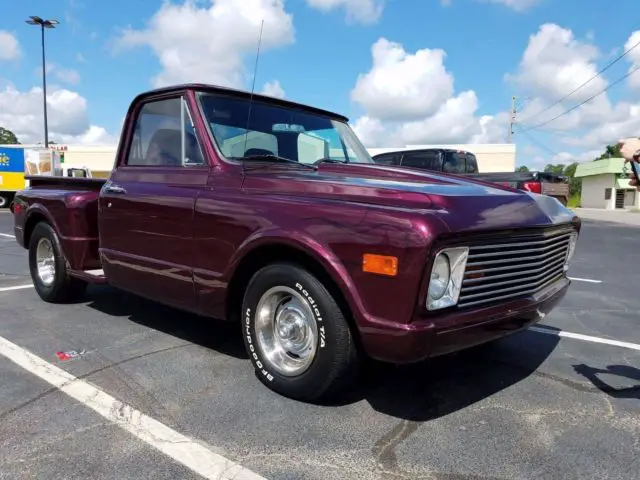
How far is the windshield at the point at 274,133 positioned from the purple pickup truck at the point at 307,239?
12mm

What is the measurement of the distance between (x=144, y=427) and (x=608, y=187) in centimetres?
5418

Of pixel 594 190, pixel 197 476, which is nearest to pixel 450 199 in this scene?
pixel 197 476

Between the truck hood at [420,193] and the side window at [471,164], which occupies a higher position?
the side window at [471,164]

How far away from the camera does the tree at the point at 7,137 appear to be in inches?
3036

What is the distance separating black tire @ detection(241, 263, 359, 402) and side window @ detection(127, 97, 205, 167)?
1165mm

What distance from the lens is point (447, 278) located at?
9.01 feet

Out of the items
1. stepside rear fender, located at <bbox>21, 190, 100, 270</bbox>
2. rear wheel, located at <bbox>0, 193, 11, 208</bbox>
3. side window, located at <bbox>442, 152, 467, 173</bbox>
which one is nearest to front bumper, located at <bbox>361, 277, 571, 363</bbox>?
stepside rear fender, located at <bbox>21, 190, 100, 270</bbox>

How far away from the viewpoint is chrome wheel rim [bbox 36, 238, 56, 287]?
5676 mm

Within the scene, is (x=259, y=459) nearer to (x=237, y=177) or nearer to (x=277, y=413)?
(x=277, y=413)


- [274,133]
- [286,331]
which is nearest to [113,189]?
[274,133]

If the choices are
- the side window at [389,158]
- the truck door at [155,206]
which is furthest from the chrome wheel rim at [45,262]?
the side window at [389,158]

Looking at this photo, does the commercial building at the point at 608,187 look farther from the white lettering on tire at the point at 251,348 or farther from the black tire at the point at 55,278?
the white lettering on tire at the point at 251,348

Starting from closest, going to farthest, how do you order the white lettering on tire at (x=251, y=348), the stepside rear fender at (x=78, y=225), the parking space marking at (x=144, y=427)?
1. the parking space marking at (x=144, y=427)
2. the white lettering on tire at (x=251, y=348)
3. the stepside rear fender at (x=78, y=225)

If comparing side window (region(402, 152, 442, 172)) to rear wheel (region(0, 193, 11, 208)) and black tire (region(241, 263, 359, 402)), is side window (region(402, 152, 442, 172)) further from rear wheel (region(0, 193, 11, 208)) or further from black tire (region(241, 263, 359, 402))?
rear wheel (region(0, 193, 11, 208))
